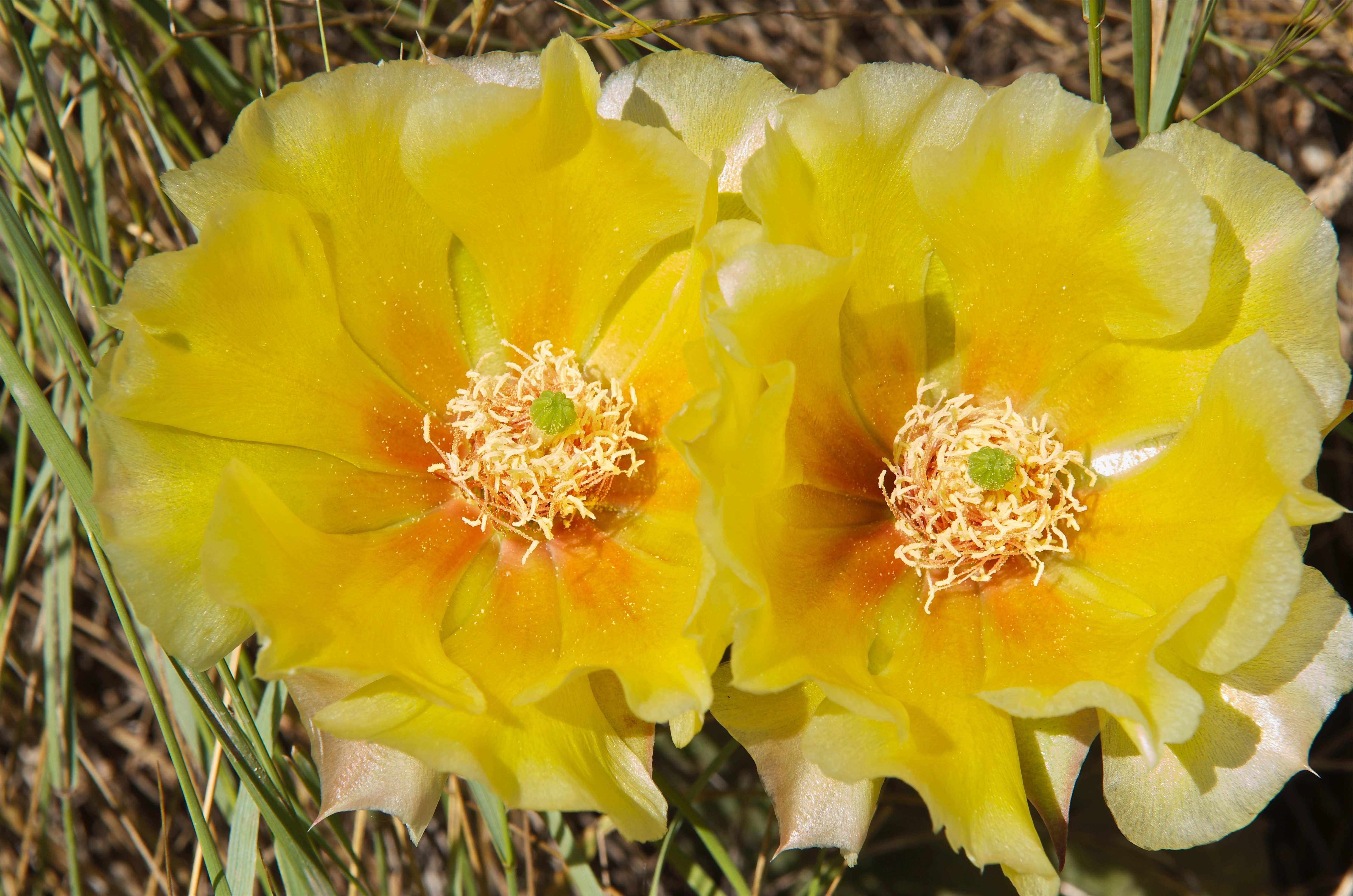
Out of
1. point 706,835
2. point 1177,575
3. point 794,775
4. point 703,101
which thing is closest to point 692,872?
point 706,835

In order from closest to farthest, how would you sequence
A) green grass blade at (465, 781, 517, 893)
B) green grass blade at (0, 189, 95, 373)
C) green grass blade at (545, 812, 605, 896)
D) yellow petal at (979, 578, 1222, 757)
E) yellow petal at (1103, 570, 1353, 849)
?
yellow petal at (979, 578, 1222, 757) → yellow petal at (1103, 570, 1353, 849) → green grass blade at (0, 189, 95, 373) → green grass blade at (465, 781, 517, 893) → green grass blade at (545, 812, 605, 896)

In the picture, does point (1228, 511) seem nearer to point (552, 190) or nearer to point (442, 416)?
point (552, 190)

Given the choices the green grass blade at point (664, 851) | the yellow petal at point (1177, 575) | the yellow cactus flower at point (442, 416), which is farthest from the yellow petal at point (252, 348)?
the yellow petal at point (1177, 575)

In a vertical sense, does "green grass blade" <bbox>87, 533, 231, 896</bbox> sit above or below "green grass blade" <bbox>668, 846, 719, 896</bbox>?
above

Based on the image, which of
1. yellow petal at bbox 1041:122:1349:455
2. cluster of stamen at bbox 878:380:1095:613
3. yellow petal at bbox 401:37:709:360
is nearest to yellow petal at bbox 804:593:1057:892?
cluster of stamen at bbox 878:380:1095:613

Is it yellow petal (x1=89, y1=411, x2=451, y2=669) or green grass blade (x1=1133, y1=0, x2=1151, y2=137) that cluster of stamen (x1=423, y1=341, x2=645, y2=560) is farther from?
green grass blade (x1=1133, y1=0, x2=1151, y2=137)
